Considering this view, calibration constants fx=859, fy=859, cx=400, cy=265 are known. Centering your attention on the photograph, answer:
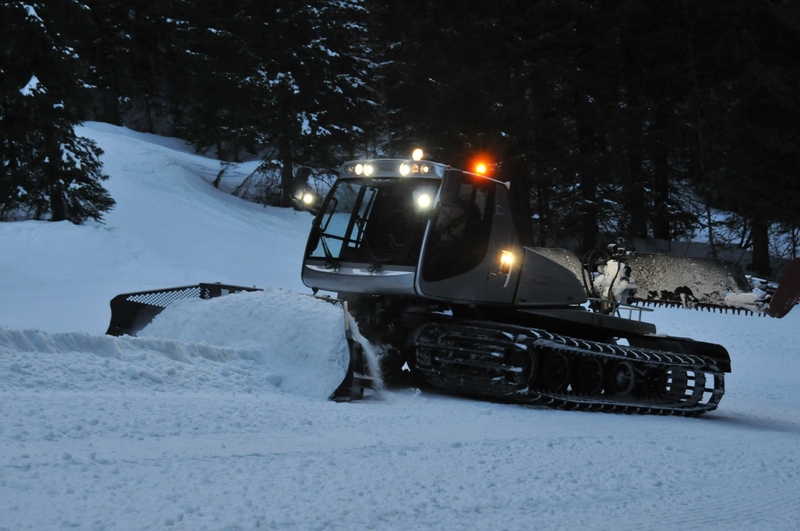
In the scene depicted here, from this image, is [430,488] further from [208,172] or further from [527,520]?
[208,172]

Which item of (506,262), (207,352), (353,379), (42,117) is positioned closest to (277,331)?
(207,352)

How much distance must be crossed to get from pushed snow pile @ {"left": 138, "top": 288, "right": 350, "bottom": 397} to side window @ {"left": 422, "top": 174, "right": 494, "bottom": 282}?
3.72 feet

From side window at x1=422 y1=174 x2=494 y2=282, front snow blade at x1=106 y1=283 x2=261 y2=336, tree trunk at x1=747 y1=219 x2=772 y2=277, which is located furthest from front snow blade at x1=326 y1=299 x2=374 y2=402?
tree trunk at x1=747 y1=219 x2=772 y2=277

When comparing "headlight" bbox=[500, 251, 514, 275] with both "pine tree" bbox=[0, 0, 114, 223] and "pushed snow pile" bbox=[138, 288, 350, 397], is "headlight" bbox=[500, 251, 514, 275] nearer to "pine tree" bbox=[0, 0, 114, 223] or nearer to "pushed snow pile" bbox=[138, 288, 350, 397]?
"pushed snow pile" bbox=[138, 288, 350, 397]

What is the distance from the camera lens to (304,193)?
9188 millimetres

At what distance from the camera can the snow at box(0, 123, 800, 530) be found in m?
4.23

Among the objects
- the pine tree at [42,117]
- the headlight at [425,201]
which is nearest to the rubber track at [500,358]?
the headlight at [425,201]

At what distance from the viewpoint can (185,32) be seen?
104 feet

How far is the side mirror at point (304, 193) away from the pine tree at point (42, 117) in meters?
12.6

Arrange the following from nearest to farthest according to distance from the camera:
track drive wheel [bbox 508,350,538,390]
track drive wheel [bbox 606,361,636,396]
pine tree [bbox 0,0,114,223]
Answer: track drive wheel [bbox 508,350,538,390], track drive wheel [bbox 606,361,636,396], pine tree [bbox 0,0,114,223]

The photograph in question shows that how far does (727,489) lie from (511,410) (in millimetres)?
2783

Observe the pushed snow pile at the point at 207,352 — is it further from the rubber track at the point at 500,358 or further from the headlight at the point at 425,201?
the headlight at the point at 425,201

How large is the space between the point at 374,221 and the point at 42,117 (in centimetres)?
1351

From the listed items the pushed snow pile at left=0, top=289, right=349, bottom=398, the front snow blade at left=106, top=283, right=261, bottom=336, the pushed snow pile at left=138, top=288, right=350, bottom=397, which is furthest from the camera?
the front snow blade at left=106, top=283, right=261, bottom=336
